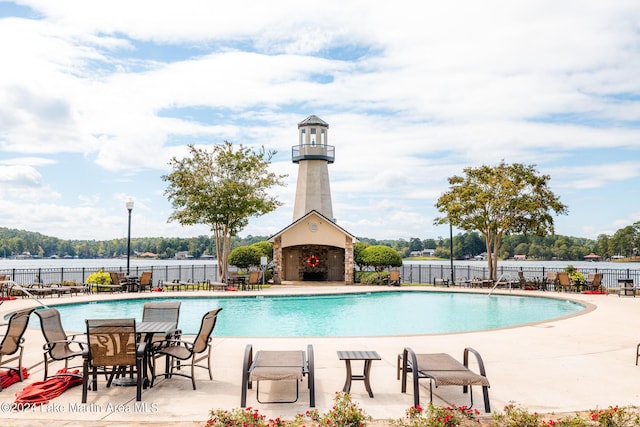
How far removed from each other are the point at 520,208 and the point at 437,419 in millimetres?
24535

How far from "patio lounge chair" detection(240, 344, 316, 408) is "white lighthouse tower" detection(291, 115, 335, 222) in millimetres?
25677

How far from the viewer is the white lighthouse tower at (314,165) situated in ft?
106

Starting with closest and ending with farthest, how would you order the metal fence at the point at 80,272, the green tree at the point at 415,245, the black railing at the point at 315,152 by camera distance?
the metal fence at the point at 80,272 → the black railing at the point at 315,152 → the green tree at the point at 415,245

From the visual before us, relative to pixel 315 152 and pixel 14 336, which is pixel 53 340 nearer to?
pixel 14 336

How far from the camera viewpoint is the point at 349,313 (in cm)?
1772

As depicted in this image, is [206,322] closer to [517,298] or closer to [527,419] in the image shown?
[527,419]

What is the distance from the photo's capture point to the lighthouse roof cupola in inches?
1266

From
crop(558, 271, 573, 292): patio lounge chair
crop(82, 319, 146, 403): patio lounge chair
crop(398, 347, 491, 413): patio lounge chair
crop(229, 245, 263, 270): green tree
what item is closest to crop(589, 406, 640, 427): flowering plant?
crop(398, 347, 491, 413): patio lounge chair

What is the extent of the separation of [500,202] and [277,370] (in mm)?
23723

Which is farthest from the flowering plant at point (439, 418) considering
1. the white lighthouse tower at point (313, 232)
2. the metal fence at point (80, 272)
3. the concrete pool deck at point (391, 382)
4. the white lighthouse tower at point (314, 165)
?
the white lighthouse tower at point (314, 165)

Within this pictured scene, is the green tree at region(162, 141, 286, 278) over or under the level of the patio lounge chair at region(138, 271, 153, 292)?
over

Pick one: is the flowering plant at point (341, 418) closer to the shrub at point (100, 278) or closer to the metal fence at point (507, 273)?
the shrub at point (100, 278)

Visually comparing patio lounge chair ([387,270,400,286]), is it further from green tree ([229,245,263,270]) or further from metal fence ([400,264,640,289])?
green tree ([229,245,263,270])

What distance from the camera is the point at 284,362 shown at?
641 cm
